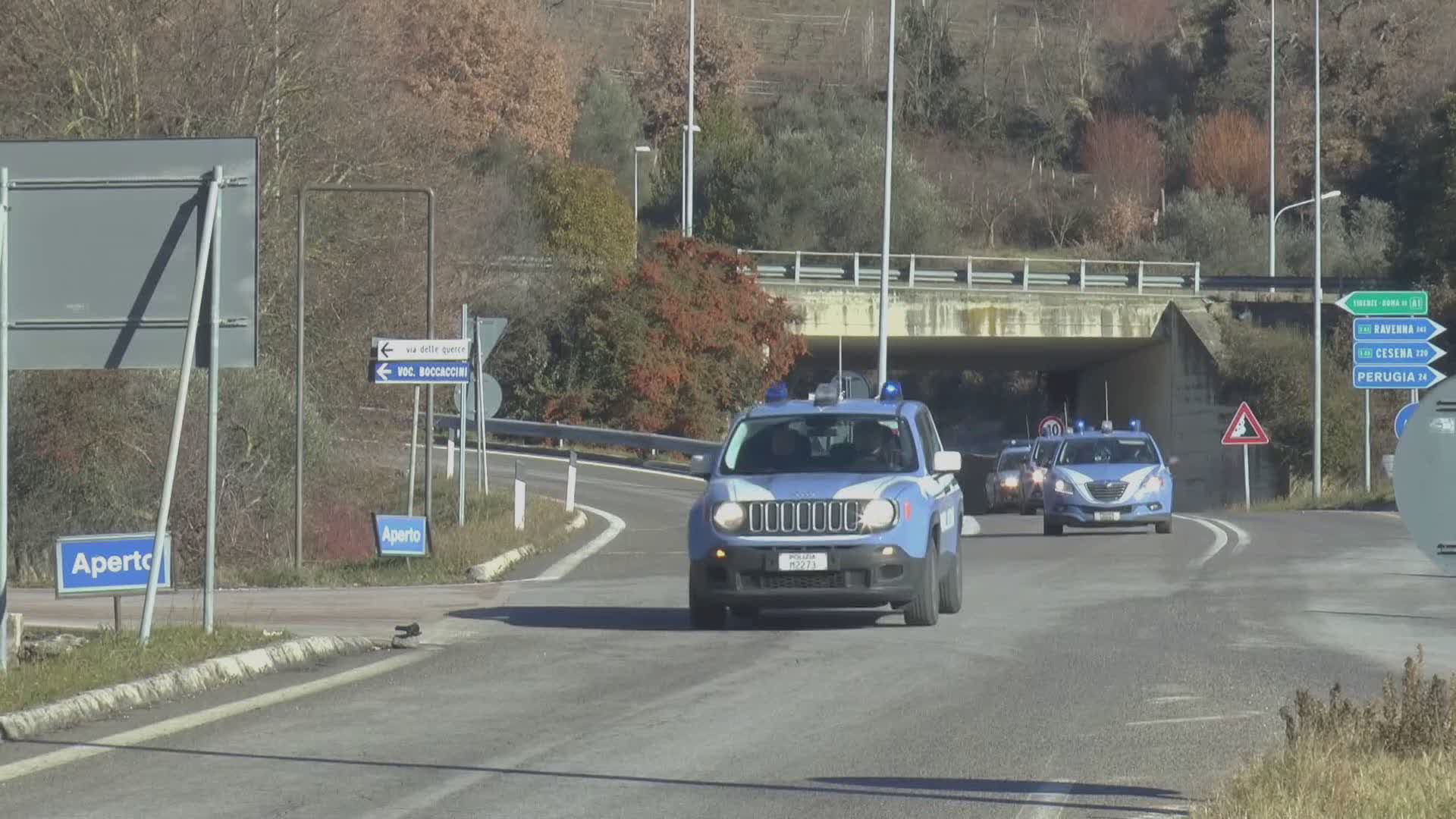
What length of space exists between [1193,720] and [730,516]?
5.48 metres

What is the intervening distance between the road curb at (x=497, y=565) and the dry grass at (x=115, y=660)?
737 centimetres

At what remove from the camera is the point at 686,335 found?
182 ft

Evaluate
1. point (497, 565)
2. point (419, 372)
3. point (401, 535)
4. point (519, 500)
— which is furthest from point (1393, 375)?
point (401, 535)

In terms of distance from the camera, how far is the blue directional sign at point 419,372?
2348 centimetres

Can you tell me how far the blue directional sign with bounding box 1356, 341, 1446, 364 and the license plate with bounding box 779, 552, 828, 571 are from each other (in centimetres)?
2806

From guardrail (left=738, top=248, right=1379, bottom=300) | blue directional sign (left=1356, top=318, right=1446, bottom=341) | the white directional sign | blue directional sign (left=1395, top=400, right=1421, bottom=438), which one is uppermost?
guardrail (left=738, top=248, right=1379, bottom=300)

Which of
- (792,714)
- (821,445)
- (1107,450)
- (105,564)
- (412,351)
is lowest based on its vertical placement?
(792,714)

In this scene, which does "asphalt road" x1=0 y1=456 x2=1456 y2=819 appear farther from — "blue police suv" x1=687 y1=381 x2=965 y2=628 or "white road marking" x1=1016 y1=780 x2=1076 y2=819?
"blue police suv" x1=687 y1=381 x2=965 y2=628

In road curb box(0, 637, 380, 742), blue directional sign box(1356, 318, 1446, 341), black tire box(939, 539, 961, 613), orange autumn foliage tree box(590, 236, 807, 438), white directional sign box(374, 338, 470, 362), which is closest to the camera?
road curb box(0, 637, 380, 742)

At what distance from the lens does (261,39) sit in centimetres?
3403

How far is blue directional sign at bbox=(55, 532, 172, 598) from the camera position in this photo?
12867 millimetres

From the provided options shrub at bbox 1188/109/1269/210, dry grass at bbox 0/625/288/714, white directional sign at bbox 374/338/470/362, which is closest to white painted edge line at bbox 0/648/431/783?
dry grass at bbox 0/625/288/714

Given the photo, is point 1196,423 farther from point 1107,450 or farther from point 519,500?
point 519,500

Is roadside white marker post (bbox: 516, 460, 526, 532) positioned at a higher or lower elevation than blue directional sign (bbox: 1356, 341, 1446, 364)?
lower
